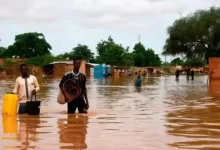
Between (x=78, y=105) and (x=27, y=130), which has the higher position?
(x=78, y=105)

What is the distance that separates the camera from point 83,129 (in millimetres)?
9188

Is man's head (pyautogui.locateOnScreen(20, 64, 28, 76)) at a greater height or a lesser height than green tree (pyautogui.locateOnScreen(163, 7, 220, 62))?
lesser

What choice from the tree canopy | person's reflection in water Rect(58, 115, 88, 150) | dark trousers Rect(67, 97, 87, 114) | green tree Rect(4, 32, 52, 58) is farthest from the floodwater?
the tree canopy

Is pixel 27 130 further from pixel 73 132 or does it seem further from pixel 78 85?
pixel 78 85

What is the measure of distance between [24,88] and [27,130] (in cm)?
262

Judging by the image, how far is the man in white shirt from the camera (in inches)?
446

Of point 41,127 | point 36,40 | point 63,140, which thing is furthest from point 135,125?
point 36,40

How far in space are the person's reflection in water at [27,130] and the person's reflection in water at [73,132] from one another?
469 mm

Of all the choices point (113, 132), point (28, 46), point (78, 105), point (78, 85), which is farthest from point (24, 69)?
point (28, 46)

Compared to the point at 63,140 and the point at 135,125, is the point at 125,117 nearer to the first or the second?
the point at 135,125

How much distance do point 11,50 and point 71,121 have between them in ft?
317

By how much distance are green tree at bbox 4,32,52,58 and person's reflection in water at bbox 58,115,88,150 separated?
3617 inches

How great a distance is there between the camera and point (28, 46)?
10288 cm

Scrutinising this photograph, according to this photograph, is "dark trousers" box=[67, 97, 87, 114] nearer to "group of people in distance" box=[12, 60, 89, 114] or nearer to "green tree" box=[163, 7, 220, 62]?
"group of people in distance" box=[12, 60, 89, 114]
